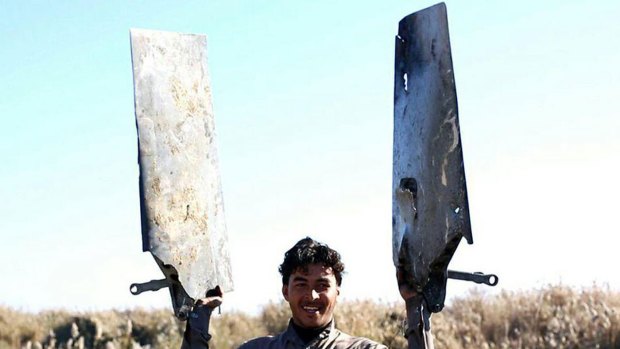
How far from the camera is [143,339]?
1619 centimetres

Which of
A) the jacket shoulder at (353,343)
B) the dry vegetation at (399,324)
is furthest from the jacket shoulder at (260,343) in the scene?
the dry vegetation at (399,324)

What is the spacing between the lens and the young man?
17.1ft

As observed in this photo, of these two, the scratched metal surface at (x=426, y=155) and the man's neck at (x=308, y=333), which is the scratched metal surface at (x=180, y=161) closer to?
the man's neck at (x=308, y=333)

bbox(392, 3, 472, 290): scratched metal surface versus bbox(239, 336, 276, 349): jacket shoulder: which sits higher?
bbox(392, 3, 472, 290): scratched metal surface

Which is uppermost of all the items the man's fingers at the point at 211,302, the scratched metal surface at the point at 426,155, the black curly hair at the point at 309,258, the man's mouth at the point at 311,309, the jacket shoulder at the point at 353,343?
the scratched metal surface at the point at 426,155

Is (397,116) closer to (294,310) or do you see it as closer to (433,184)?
(433,184)

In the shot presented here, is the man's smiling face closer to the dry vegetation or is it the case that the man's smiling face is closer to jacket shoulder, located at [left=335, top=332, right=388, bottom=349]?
jacket shoulder, located at [left=335, top=332, right=388, bottom=349]

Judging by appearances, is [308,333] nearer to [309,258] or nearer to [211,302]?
[309,258]

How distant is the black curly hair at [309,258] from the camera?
525 cm

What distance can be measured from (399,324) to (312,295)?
34.0 feet

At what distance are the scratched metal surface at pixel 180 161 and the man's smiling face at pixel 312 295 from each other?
0.65 metres

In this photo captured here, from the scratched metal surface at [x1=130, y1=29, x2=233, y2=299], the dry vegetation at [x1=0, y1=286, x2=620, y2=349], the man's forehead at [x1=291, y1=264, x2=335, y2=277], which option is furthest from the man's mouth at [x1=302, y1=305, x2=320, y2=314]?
the dry vegetation at [x1=0, y1=286, x2=620, y2=349]

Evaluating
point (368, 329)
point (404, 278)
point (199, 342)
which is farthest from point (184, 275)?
point (368, 329)

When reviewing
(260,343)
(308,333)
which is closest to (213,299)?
(260,343)
